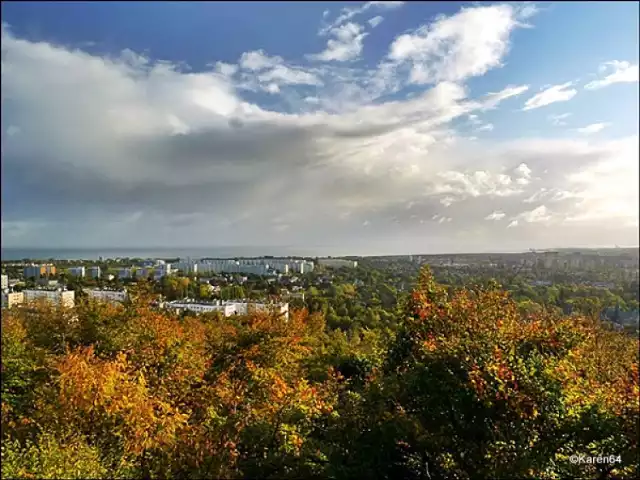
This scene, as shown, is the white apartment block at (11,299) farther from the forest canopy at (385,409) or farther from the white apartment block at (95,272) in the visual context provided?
the white apartment block at (95,272)

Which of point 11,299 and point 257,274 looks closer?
point 11,299

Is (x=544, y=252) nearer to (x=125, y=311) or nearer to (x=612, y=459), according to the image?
(x=612, y=459)

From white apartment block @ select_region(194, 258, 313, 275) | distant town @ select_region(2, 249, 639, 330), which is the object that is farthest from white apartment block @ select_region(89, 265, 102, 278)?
white apartment block @ select_region(194, 258, 313, 275)

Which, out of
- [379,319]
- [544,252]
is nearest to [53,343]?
[379,319]

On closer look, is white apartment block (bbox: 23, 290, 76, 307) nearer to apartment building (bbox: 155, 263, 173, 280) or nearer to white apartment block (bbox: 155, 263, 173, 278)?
apartment building (bbox: 155, 263, 173, 280)

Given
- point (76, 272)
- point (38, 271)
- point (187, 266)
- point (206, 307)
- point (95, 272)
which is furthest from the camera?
point (187, 266)

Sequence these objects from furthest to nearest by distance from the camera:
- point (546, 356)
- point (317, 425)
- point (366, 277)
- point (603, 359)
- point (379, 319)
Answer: point (366, 277) < point (379, 319) < point (603, 359) < point (317, 425) < point (546, 356)

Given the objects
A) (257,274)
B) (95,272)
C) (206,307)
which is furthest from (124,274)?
(257,274)

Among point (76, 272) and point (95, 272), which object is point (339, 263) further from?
point (95, 272)
